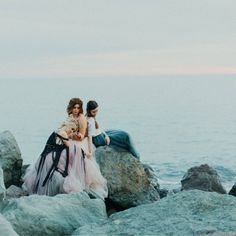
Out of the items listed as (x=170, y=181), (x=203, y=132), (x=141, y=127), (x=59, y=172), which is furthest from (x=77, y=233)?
(x=141, y=127)

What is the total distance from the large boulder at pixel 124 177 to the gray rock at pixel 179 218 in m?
5.86

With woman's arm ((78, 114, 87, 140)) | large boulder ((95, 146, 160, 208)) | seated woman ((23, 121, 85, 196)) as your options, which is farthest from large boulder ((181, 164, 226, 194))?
seated woman ((23, 121, 85, 196))

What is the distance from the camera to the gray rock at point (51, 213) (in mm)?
8742

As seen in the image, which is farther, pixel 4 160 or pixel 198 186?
pixel 198 186

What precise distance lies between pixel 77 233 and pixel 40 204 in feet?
3.63

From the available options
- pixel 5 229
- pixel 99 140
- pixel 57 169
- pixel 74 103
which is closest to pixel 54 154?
pixel 57 169

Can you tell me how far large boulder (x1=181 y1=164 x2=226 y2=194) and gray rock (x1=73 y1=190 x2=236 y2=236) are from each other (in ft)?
25.8

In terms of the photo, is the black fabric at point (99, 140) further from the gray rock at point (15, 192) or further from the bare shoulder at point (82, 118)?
the gray rock at point (15, 192)

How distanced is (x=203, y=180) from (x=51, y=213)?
8461 millimetres

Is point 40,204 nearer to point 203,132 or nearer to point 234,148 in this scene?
point 234,148

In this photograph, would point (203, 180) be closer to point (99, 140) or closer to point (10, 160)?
point (99, 140)

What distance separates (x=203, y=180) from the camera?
55.7 feet

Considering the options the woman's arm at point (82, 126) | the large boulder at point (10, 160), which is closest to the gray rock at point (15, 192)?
Result: the large boulder at point (10, 160)

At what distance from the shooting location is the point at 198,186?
55.2ft
